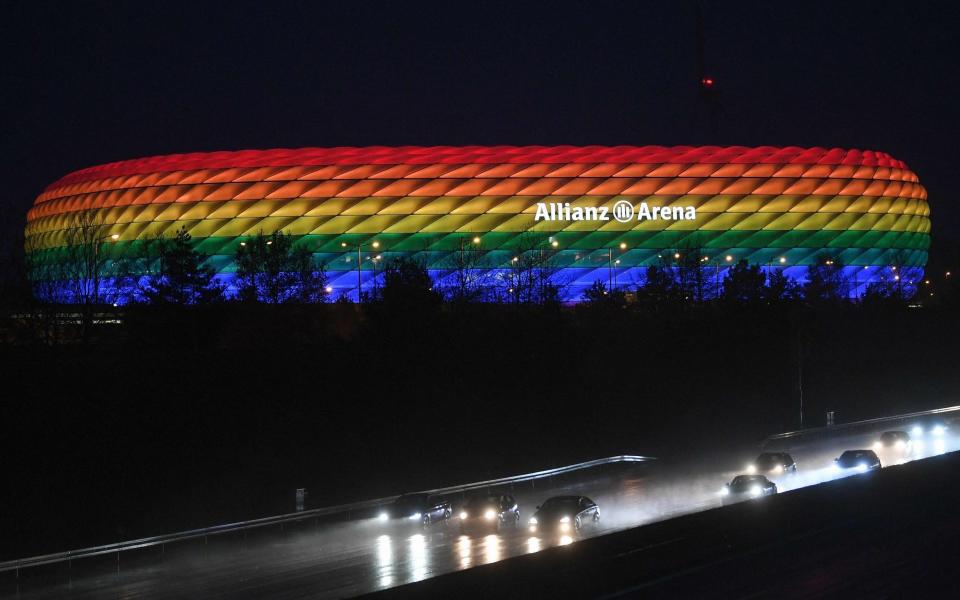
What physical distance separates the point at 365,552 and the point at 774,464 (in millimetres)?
14955

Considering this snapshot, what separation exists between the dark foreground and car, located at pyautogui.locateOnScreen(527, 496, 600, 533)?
6.33 metres

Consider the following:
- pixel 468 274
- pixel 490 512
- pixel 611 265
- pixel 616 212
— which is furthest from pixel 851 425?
pixel 616 212

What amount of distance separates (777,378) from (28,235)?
64188 millimetres

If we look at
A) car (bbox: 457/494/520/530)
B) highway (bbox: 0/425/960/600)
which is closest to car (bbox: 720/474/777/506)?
highway (bbox: 0/425/960/600)

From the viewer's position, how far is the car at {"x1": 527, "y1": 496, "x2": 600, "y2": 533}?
83.0 feet

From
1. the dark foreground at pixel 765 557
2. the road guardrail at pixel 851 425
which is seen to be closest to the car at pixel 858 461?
→ the road guardrail at pixel 851 425

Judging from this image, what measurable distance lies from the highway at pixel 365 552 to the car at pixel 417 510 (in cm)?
23

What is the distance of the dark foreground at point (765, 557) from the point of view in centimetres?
1331

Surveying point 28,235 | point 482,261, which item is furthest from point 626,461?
point 28,235

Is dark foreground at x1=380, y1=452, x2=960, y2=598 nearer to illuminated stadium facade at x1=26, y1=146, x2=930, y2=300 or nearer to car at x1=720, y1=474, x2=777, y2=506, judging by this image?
car at x1=720, y1=474, x2=777, y2=506

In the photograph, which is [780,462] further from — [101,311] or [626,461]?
[101,311]

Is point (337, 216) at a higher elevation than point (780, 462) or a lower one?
higher

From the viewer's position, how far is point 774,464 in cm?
3350

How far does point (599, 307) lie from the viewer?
178ft
